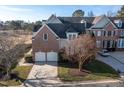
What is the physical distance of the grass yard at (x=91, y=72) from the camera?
8.92 metres

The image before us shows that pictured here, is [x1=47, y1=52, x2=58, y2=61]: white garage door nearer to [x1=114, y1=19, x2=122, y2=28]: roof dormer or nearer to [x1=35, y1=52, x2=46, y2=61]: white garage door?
[x1=35, y1=52, x2=46, y2=61]: white garage door

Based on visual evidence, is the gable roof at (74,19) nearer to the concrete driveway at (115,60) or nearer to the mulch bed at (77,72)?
the concrete driveway at (115,60)

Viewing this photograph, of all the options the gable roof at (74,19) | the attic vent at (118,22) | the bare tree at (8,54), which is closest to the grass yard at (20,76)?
the bare tree at (8,54)

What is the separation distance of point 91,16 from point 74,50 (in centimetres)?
592

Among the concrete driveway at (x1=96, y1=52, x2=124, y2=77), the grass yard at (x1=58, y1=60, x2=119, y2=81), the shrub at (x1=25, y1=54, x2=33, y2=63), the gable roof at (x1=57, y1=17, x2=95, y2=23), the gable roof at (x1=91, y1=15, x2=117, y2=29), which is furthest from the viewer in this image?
the gable roof at (x1=57, y1=17, x2=95, y2=23)

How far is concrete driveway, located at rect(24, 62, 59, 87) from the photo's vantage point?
8430 mm

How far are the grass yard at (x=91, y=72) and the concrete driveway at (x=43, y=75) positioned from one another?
33 centimetres

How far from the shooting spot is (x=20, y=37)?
457 inches

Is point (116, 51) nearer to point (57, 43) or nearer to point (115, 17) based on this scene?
point (115, 17)

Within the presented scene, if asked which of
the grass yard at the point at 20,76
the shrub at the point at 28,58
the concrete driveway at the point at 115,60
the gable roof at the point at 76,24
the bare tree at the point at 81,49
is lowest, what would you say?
the grass yard at the point at 20,76

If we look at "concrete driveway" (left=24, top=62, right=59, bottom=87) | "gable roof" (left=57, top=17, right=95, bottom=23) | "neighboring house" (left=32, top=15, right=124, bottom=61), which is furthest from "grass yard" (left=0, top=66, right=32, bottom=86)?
"gable roof" (left=57, top=17, right=95, bottom=23)

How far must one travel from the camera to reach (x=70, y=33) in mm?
12133

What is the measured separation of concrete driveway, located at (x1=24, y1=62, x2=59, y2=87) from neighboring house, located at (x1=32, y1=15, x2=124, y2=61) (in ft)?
2.78
